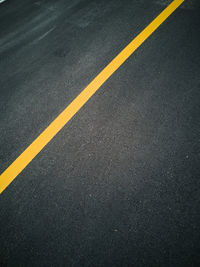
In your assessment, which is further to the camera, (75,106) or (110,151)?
(75,106)

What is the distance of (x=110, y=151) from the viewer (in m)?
2.42

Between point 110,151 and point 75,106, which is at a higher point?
point 75,106

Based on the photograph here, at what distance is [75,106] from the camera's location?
2.96m

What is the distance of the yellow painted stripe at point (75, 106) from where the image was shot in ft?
8.37

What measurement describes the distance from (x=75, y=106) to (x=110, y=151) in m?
0.99

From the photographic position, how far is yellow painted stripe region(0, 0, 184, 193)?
2551 mm

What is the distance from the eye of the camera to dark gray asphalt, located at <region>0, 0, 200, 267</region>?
1.86 m

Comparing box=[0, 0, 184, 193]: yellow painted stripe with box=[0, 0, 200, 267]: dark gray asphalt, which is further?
box=[0, 0, 184, 193]: yellow painted stripe

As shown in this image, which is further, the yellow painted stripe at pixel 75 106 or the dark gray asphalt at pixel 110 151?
the yellow painted stripe at pixel 75 106

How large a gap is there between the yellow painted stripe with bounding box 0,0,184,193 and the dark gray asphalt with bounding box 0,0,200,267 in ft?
0.31

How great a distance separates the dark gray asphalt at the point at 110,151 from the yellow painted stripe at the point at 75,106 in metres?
0.09

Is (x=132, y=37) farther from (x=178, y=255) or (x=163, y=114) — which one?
(x=178, y=255)

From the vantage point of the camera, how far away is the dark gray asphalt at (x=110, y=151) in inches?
73.2

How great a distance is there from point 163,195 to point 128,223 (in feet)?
1.53
